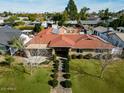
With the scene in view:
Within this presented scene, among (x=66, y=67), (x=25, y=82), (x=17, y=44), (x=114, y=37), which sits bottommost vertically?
(x=25, y=82)

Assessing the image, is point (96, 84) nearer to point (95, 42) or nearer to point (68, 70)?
point (68, 70)

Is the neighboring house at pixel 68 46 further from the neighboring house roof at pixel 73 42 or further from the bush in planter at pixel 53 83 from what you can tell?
the bush in planter at pixel 53 83

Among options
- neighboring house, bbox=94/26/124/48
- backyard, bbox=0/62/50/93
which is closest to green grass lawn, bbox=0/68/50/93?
backyard, bbox=0/62/50/93

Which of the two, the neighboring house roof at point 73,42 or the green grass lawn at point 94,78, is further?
the neighboring house roof at point 73,42

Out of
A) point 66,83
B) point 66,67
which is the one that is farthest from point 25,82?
point 66,67

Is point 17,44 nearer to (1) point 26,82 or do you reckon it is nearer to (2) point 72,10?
(1) point 26,82

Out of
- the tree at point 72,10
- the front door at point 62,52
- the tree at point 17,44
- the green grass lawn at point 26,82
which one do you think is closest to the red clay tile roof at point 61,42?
the front door at point 62,52
